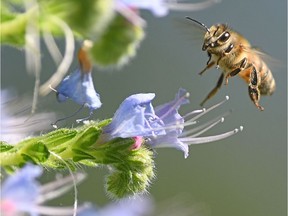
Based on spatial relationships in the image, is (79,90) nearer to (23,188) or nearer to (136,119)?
(136,119)

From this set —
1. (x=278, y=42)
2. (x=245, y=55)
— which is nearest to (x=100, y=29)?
(x=245, y=55)

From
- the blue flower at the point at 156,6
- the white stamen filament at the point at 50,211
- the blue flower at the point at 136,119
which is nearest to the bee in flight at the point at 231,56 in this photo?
the blue flower at the point at 136,119

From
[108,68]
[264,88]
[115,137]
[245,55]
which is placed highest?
[108,68]

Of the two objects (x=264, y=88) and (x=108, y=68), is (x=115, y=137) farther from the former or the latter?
(x=264, y=88)

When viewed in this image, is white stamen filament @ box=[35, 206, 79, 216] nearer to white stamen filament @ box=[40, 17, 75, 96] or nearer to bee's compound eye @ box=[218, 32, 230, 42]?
white stamen filament @ box=[40, 17, 75, 96]

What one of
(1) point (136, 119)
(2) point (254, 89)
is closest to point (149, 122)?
(1) point (136, 119)

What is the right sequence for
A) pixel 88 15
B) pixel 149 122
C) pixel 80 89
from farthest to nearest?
1. pixel 149 122
2. pixel 80 89
3. pixel 88 15

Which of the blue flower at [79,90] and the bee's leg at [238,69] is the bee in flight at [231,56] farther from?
the blue flower at [79,90]
